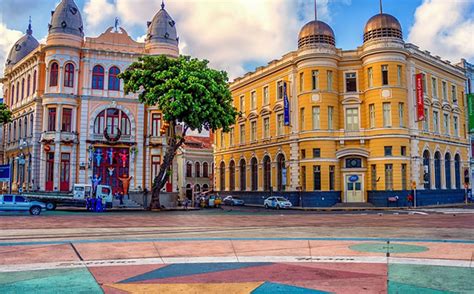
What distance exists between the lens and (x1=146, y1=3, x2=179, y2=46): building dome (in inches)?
1901

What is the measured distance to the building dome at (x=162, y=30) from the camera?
48281 mm

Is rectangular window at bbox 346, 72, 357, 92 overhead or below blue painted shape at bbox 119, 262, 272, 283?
overhead

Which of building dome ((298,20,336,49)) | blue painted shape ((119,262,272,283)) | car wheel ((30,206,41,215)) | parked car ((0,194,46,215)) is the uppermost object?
building dome ((298,20,336,49))

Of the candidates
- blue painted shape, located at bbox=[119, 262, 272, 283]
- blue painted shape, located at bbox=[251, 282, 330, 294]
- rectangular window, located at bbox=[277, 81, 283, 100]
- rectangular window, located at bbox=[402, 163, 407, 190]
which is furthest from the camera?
rectangular window, located at bbox=[277, 81, 283, 100]

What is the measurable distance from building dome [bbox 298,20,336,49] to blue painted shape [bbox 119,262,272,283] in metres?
41.9

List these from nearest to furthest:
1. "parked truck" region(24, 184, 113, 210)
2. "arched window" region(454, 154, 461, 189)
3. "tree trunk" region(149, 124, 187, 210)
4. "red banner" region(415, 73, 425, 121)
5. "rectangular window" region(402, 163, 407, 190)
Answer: "parked truck" region(24, 184, 113, 210)
"tree trunk" region(149, 124, 187, 210)
"rectangular window" region(402, 163, 407, 190)
"red banner" region(415, 73, 425, 121)
"arched window" region(454, 154, 461, 189)

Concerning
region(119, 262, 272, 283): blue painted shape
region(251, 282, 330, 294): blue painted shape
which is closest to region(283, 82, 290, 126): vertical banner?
region(119, 262, 272, 283): blue painted shape

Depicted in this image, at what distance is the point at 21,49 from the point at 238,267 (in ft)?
188

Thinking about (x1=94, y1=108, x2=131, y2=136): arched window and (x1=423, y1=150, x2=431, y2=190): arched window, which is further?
(x1=423, y1=150, x2=431, y2=190): arched window

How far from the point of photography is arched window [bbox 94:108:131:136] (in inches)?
1828

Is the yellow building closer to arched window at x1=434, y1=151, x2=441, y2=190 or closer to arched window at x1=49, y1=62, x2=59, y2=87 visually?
arched window at x1=434, y1=151, x2=441, y2=190

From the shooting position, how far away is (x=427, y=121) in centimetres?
5075

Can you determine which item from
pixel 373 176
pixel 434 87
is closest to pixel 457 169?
pixel 434 87

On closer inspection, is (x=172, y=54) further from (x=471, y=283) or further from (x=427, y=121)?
(x=471, y=283)
